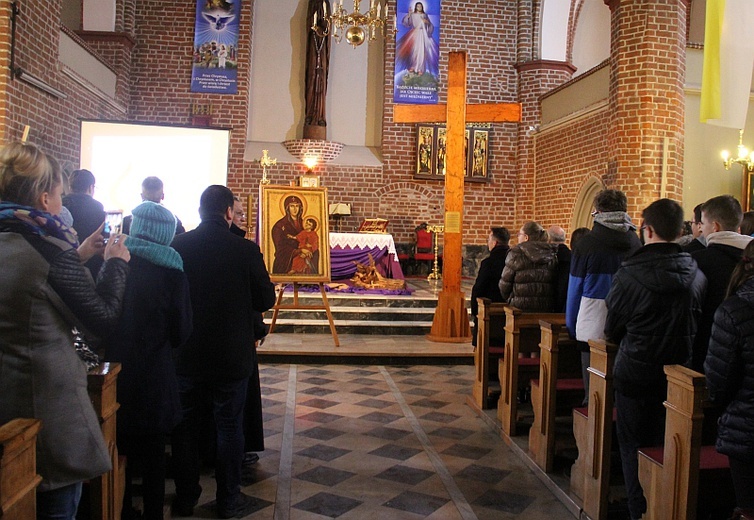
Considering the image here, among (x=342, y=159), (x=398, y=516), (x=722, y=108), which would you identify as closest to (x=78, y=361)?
(x=398, y=516)

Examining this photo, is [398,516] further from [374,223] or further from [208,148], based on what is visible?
[374,223]

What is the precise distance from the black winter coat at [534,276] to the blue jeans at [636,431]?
81.5 inches

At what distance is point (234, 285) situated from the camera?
10.7ft

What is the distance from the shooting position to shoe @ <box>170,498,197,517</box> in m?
3.36

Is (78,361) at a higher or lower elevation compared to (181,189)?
lower

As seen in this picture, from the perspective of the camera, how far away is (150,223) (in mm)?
2836

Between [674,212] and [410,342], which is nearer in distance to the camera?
[674,212]

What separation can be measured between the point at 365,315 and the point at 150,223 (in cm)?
631

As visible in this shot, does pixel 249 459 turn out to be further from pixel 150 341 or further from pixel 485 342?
pixel 485 342

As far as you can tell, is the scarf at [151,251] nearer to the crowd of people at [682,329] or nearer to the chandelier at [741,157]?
→ the crowd of people at [682,329]

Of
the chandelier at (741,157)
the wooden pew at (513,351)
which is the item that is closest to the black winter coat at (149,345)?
the wooden pew at (513,351)

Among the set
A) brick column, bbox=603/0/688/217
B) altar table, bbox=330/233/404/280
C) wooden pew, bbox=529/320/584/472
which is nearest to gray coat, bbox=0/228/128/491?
wooden pew, bbox=529/320/584/472

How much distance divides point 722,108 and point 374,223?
10039 millimetres

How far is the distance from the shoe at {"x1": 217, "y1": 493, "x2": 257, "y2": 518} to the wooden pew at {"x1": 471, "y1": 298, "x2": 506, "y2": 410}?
244cm
